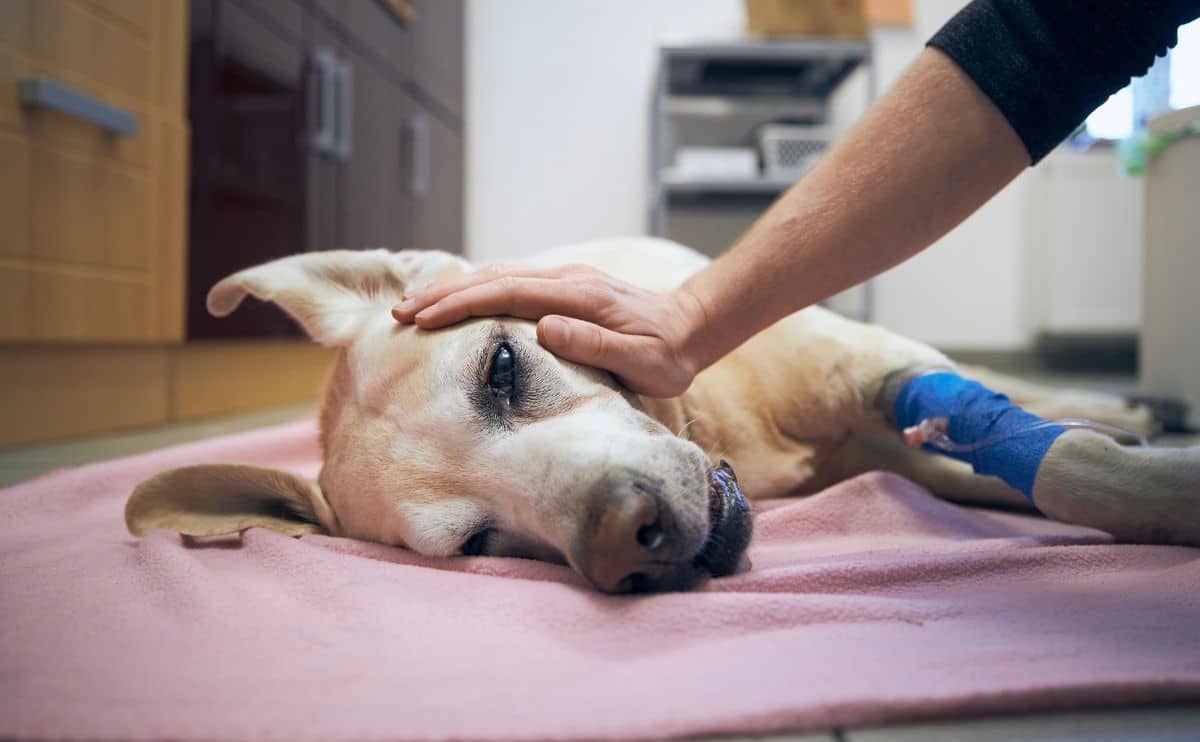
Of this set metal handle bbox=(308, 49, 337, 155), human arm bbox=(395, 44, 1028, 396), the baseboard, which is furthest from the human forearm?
metal handle bbox=(308, 49, 337, 155)

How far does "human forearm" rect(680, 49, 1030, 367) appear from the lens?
3.29 ft

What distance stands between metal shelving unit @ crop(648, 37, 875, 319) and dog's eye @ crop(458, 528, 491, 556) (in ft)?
12.7

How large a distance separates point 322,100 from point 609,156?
2462 millimetres

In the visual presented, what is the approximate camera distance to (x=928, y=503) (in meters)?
1.36

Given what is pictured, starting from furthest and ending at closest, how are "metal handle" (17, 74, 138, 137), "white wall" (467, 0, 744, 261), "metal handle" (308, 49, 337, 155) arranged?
"white wall" (467, 0, 744, 261) < "metal handle" (308, 49, 337, 155) < "metal handle" (17, 74, 138, 137)

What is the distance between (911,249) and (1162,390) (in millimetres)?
2238

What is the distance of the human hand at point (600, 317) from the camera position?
107cm

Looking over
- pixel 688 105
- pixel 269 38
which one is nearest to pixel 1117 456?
pixel 269 38

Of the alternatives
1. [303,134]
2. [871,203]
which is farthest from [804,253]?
[303,134]

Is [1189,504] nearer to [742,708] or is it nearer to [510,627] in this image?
[742,708]

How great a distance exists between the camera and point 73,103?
214 centimetres

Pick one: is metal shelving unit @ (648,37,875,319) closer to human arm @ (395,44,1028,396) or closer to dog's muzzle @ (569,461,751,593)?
human arm @ (395,44,1028,396)

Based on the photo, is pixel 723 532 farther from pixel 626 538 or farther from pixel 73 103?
pixel 73 103

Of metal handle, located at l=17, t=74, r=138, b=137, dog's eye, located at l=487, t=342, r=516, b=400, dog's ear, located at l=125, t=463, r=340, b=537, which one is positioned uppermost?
metal handle, located at l=17, t=74, r=138, b=137
